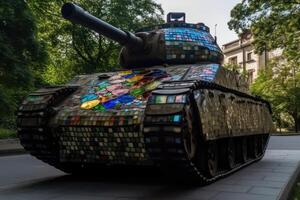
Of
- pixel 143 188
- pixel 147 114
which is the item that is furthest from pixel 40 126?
pixel 147 114

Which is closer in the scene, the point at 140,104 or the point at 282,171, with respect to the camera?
the point at 140,104

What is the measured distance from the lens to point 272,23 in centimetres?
2105

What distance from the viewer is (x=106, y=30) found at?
28.3 ft

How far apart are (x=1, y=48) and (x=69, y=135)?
30.5ft

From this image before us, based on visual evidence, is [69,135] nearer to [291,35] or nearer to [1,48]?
[1,48]

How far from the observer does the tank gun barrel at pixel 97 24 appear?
25.4ft

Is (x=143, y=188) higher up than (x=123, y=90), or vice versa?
(x=123, y=90)

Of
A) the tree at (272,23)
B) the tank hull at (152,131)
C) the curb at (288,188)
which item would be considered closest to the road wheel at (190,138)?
the tank hull at (152,131)

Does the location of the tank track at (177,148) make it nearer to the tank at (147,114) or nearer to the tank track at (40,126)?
the tank at (147,114)

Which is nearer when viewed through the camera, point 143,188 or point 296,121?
point 143,188

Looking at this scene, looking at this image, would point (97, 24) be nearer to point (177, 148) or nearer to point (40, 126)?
point (40, 126)

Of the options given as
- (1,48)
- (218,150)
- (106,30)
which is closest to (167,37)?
(106,30)

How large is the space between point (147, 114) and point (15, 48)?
11926mm

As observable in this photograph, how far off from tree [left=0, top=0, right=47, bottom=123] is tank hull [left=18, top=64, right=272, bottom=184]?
8283mm
